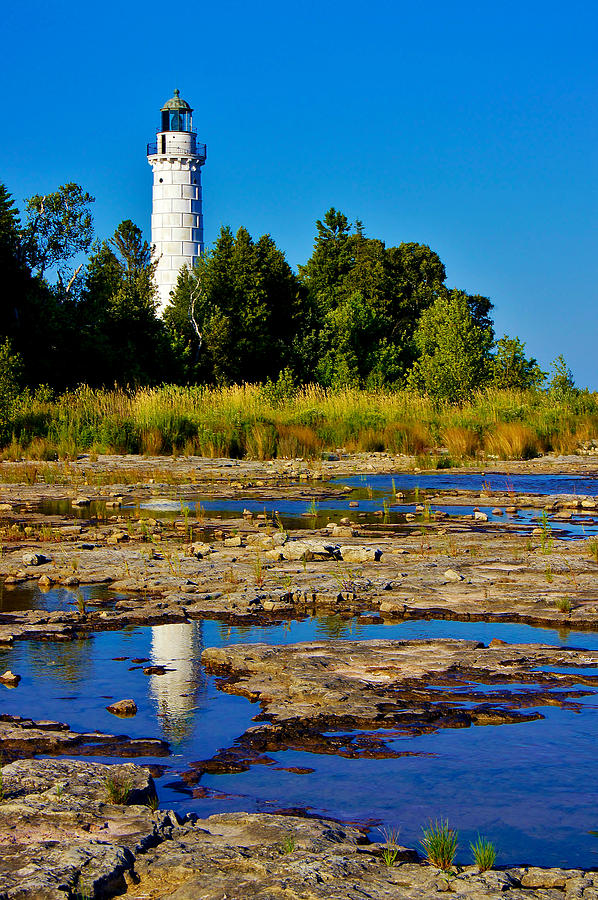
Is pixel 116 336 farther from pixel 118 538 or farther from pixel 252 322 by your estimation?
pixel 118 538

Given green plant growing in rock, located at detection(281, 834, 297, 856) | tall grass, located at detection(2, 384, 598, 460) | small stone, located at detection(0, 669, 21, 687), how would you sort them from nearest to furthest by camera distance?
green plant growing in rock, located at detection(281, 834, 297, 856) → small stone, located at detection(0, 669, 21, 687) → tall grass, located at detection(2, 384, 598, 460)

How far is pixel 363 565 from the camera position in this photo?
317 inches

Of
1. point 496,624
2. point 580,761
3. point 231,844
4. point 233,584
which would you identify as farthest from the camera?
point 233,584

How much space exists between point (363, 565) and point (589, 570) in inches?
65.2

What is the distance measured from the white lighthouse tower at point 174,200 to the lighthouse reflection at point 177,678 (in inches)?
2393

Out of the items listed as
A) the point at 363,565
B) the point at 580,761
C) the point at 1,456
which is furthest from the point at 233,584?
the point at 1,456

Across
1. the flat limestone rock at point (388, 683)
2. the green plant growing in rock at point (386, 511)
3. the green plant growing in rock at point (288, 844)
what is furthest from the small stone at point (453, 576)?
the green plant growing in rock at point (288, 844)

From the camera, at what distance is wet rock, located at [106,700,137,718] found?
176 inches

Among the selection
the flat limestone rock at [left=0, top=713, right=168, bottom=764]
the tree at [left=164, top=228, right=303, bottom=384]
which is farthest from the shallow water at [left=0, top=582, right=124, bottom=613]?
the tree at [left=164, top=228, right=303, bottom=384]

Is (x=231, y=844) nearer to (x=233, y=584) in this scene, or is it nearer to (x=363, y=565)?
(x=233, y=584)

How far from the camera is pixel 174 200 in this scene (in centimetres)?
6575

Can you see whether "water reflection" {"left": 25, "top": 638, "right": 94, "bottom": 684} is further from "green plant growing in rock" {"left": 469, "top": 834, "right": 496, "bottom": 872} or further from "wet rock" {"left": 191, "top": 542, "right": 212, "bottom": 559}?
"wet rock" {"left": 191, "top": 542, "right": 212, "bottom": 559}

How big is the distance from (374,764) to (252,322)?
4200 centimetres

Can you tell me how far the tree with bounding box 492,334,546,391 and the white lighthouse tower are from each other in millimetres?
39765
